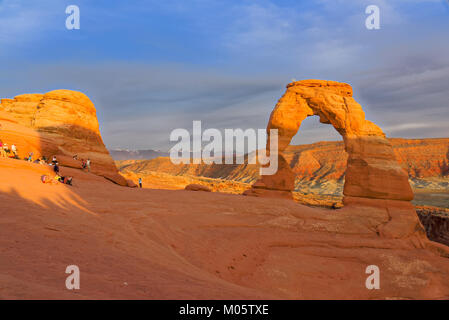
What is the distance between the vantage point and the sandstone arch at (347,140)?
49.8 ft

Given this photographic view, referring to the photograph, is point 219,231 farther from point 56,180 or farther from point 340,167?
point 340,167

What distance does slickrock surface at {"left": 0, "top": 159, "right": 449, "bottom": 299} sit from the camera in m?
4.21

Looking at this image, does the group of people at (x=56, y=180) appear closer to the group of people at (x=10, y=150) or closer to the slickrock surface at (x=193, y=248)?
the slickrock surface at (x=193, y=248)

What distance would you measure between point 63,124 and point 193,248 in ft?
64.1

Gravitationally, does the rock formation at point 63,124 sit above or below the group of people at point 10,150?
above

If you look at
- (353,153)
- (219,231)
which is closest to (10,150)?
(219,231)

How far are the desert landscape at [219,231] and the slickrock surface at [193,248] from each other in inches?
1.6

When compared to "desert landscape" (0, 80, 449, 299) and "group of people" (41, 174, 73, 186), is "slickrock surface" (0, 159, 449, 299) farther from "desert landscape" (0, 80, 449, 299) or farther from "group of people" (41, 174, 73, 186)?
"group of people" (41, 174, 73, 186)

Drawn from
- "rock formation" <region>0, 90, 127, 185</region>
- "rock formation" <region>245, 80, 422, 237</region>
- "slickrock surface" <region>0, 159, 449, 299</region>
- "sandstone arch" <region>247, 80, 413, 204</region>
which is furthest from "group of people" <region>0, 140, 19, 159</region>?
"sandstone arch" <region>247, 80, 413, 204</region>

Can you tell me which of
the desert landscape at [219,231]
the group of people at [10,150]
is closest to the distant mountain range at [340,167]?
the group of people at [10,150]

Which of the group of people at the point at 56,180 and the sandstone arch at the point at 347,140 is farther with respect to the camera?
the sandstone arch at the point at 347,140

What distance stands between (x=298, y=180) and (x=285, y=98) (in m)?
64.1

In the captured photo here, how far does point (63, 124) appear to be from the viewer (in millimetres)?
23047
